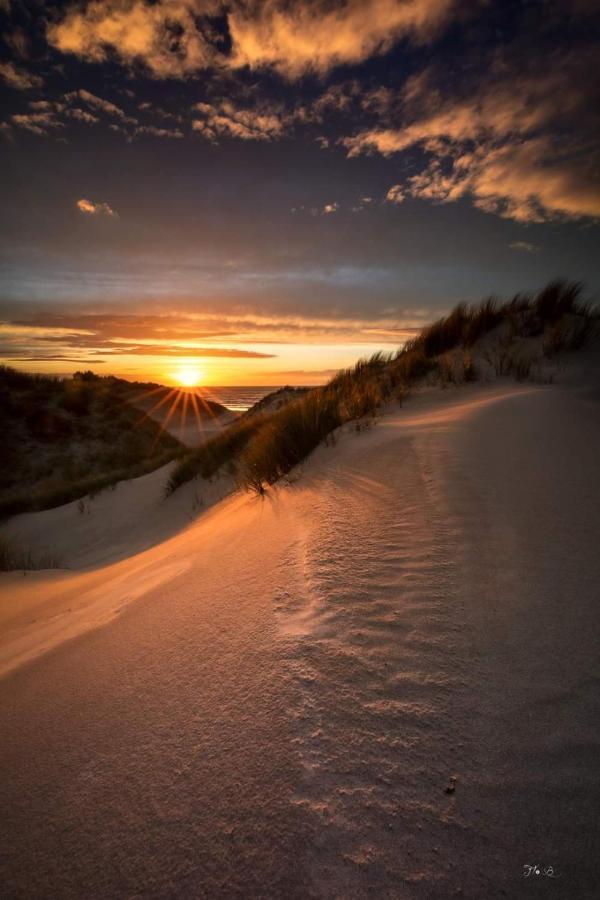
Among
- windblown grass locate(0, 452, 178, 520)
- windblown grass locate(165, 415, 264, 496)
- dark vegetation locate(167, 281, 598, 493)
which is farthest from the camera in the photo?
windblown grass locate(0, 452, 178, 520)

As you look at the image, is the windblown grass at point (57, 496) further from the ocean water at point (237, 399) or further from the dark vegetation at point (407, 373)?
the ocean water at point (237, 399)

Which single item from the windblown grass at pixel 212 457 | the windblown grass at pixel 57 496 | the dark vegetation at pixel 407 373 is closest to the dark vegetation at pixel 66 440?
the windblown grass at pixel 57 496

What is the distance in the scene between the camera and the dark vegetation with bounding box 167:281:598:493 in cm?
375

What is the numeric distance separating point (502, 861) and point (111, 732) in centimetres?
93

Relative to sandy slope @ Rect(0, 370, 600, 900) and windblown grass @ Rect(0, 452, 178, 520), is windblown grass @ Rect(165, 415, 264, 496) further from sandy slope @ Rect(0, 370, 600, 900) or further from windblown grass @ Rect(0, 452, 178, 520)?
sandy slope @ Rect(0, 370, 600, 900)

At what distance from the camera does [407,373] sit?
5695 millimetres

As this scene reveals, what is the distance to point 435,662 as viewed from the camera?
1.07 m

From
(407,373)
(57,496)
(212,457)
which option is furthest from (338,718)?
(57,496)

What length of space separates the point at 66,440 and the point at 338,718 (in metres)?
12.6

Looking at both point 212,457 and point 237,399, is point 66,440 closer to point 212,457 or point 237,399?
point 212,457

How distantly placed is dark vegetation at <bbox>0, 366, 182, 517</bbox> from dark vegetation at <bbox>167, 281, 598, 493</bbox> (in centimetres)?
356

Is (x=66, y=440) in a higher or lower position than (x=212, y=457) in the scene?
higher

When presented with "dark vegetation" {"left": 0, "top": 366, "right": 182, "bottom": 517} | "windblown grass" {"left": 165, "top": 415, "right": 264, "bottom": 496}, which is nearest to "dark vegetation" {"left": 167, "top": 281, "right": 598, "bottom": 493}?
"windblown grass" {"left": 165, "top": 415, "right": 264, "bottom": 496}

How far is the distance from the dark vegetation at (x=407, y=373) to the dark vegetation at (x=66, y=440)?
3.56 meters
